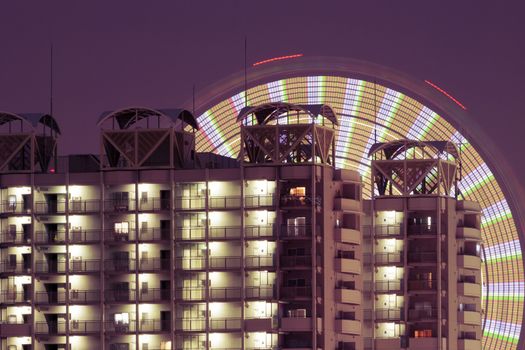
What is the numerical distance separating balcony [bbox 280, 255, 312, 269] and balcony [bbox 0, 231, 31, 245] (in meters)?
17.5

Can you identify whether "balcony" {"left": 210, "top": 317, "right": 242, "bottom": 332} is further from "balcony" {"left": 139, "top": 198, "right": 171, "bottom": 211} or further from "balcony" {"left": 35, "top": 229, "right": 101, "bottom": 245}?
"balcony" {"left": 35, "top": 229, "right": 101, "bottom": 245}

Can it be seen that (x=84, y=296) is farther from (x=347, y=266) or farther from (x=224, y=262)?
(x=347, y=266)

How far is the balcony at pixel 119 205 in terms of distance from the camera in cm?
18825

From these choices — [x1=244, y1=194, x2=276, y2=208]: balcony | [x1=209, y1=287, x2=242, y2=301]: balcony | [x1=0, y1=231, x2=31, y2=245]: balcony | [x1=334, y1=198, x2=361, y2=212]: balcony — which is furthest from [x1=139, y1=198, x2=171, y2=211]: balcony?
[x1=334, y1=198, x2=361, y2=212]: balcony

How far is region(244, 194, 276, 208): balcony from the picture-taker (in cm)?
Answer: 18650

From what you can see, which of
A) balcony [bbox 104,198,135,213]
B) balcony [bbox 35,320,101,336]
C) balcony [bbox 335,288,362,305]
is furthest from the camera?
balcony [bbox 335,288,362,305]

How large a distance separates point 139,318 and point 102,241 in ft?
19.4

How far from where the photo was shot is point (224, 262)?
18638cm

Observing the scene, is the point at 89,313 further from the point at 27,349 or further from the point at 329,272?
the point at 329,272

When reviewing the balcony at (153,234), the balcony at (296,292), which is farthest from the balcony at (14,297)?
the balcony at (296,292)

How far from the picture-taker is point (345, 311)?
190 metres

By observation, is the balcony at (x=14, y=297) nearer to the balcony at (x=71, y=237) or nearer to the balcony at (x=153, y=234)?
the balcony at (x=71, y=237)

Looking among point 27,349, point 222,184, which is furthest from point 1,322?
point 222,184

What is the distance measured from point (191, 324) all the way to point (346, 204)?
13.8m
